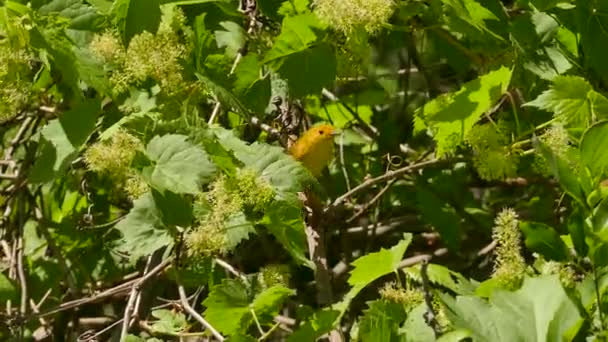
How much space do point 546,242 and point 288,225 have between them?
0.48 metres

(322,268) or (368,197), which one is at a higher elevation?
(322,268)

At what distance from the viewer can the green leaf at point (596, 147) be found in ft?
5.80

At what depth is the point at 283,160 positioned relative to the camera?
7.15 feet

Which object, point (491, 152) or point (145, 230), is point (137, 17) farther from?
point (491, 152)

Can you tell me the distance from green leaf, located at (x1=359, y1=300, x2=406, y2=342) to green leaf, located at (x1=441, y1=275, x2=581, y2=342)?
115 mm

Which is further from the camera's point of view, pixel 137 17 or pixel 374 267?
pixel 137 17

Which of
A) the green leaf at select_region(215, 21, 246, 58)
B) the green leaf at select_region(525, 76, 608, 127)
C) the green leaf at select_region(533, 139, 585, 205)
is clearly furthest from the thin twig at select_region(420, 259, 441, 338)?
the green leaf at select_region(215, 21, 246, 58)

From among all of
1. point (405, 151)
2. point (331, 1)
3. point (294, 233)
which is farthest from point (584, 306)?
point (405, 151)

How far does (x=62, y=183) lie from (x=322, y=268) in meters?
0.92

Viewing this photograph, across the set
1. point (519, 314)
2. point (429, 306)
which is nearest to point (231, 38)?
point (429, 306)

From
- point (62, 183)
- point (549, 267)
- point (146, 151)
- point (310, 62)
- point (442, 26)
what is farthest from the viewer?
point (62, 183)

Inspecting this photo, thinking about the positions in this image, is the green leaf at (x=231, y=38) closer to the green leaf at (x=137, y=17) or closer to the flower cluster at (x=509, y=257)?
the green leaf at (x=137, y=17)

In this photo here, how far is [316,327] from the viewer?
76.7 inches

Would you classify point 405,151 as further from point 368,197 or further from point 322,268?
point 322,268
